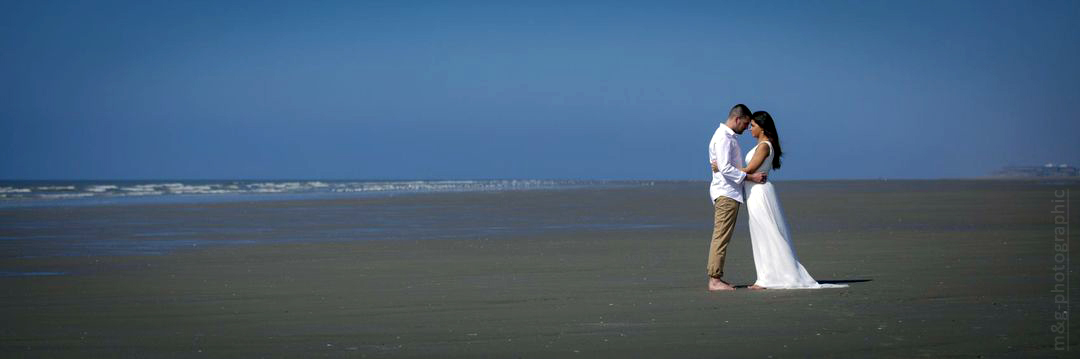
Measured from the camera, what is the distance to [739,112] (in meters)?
8.62

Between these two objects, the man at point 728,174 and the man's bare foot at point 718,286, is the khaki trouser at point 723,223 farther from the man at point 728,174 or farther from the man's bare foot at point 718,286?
the man's bare foot at point 718,286

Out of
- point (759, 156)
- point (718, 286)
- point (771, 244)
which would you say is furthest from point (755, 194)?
point (718, 286)

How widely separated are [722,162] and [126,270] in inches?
237

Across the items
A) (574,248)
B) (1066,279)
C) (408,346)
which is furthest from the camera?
(574,248)

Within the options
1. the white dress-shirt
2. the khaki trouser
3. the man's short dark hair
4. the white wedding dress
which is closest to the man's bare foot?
the khaki trouser

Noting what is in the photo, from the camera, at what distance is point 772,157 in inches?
343

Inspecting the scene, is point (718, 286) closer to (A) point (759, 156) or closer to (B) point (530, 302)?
(A) point (759, 156)

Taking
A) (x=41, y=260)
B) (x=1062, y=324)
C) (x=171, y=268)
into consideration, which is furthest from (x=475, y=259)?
(x=1062, y=324)

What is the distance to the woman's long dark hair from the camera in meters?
8.72

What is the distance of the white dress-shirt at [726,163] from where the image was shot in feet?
28.3

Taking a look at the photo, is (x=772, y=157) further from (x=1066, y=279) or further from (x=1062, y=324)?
(x=1062, y=324)

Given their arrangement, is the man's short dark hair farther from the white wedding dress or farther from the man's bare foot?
the man's bare foot

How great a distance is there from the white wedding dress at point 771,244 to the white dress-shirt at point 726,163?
0.15 m

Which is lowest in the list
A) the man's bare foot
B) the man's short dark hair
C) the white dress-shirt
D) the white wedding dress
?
the man's bare foot
